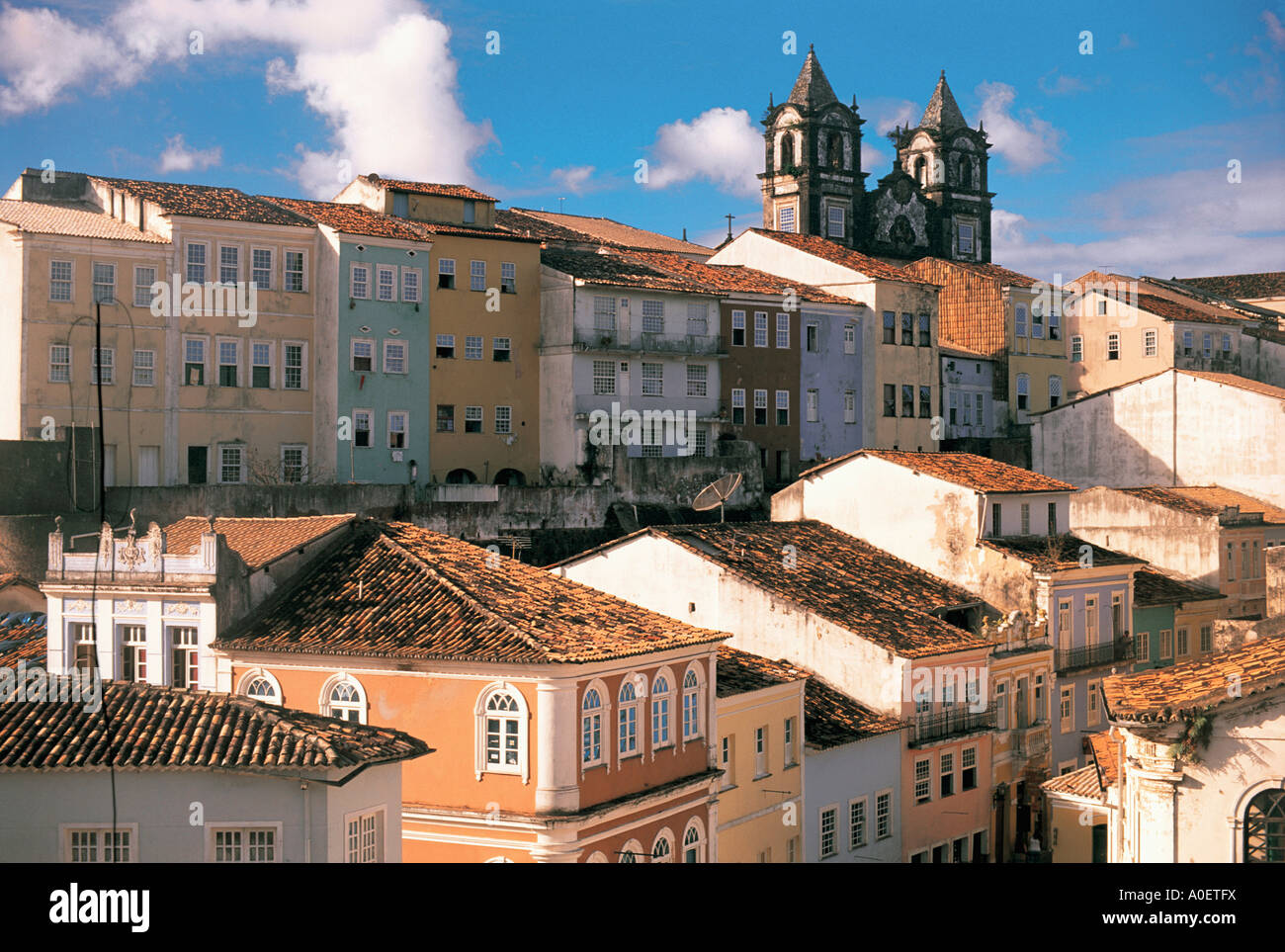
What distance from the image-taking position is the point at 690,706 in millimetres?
31375

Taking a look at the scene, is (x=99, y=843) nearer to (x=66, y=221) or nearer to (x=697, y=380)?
(x=66, y=221)

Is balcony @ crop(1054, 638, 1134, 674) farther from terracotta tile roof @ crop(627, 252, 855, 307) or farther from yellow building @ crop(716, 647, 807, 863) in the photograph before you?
terracotta tile roof @ crop(627, 252, 855, 307)

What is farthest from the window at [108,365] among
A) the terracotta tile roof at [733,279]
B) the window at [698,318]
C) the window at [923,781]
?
the window at [923,781]

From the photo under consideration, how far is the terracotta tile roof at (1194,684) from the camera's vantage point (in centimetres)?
1939

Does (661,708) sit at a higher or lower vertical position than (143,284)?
lower

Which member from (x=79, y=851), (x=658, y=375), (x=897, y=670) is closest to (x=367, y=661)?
(x=79, y=851)

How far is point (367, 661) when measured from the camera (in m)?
28.6

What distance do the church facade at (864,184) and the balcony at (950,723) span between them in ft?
223

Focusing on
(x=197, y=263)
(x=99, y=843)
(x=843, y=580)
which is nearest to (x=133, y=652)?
(x=99, y=843)

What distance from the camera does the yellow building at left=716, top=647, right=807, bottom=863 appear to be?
32.9m

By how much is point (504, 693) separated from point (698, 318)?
36.6m

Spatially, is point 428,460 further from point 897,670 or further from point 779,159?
point 779,159

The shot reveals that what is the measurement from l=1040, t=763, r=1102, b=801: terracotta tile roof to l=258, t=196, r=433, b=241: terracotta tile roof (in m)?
28.8

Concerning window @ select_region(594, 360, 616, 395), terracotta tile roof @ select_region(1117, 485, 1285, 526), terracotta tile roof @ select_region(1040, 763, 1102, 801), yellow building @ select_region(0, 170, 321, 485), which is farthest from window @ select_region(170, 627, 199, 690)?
terracotta tile roof @ select_region(1117, 485, 1285, 526)
